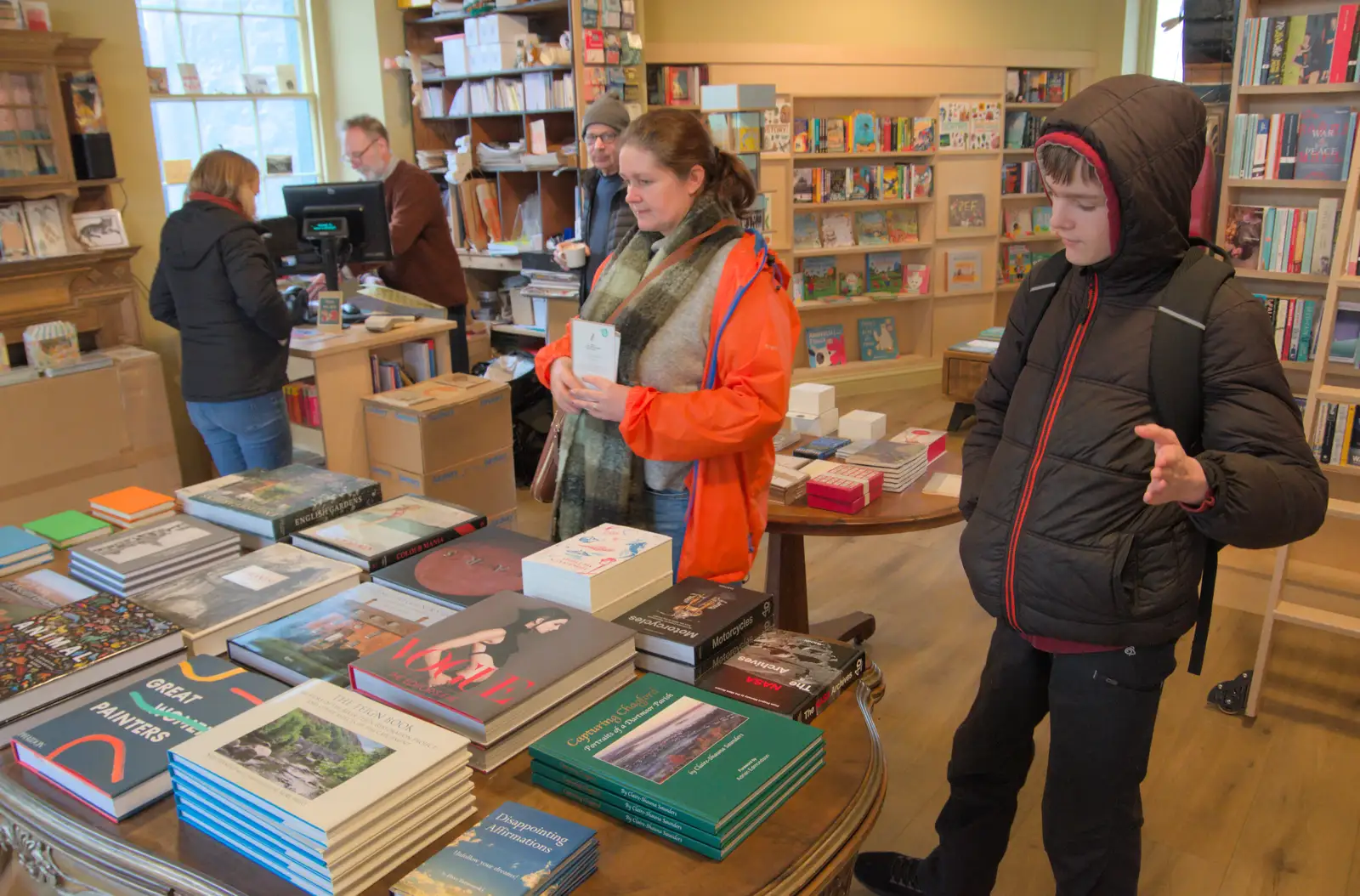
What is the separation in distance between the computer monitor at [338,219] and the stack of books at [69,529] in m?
2.30

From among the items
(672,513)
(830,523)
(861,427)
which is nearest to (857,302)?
(861,427)

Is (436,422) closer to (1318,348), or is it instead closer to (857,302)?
(1318,348)

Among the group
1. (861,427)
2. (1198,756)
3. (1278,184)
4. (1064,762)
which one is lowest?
(1198,756)

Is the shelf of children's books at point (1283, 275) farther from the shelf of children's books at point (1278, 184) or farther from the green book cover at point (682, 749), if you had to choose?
the green book cover at point (682, 749)

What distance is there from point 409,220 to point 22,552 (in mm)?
3075

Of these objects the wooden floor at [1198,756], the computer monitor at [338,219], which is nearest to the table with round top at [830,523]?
the wooden floor at [1198,756]

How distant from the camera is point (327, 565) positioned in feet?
5.95

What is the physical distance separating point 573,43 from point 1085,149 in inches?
169

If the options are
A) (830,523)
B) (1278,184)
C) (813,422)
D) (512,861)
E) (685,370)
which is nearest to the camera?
(512,861)

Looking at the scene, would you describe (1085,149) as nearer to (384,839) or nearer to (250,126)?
(384,839)

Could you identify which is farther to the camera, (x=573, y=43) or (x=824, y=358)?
(x=824, y=358)

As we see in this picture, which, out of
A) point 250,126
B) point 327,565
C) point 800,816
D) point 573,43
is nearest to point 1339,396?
point 800,816

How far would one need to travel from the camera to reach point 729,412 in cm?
194

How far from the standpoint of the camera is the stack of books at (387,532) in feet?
6.07
